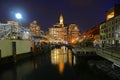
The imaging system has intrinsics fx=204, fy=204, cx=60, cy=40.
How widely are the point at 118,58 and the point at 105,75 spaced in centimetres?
434

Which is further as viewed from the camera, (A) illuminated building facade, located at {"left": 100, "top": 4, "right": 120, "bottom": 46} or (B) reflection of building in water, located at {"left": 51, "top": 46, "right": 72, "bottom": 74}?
(A) illuminated building facade, located at {"left": 100, "top": 4, "right": 120, "bottom": 46}

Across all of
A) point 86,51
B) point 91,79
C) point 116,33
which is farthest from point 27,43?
point 91,79

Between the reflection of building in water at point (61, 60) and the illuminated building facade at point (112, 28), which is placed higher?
the illuminated building facade at point (112, 28)

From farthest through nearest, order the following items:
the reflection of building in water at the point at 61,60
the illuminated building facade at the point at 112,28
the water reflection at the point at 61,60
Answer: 1. the illuminated building facade at the point at 112,28
2. the reflection of building in water at the point at 61,60
3. the water reflection at the point at 61,60

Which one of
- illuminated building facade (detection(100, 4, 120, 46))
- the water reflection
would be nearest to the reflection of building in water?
the water reflection

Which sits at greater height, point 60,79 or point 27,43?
point 27,43

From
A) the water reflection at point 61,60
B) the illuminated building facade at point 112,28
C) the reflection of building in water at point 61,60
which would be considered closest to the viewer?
the water reflection at point 61,60

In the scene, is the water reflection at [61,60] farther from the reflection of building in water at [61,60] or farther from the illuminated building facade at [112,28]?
the illuminated building facade at [112,28]

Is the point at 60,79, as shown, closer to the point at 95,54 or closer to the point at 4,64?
the point at 4,64

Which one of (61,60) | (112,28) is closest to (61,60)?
(61,60)

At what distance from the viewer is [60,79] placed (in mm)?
35938

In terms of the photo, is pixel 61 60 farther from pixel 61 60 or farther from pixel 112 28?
pixel 112 28

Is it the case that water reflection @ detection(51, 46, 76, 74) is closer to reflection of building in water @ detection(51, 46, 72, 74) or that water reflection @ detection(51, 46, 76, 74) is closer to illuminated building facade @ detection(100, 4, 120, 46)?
reflection of building in water @ detection(51, 46, 72, 74)

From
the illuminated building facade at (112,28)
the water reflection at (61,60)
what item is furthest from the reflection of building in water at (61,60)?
the illuminated building facade at (112,28)
